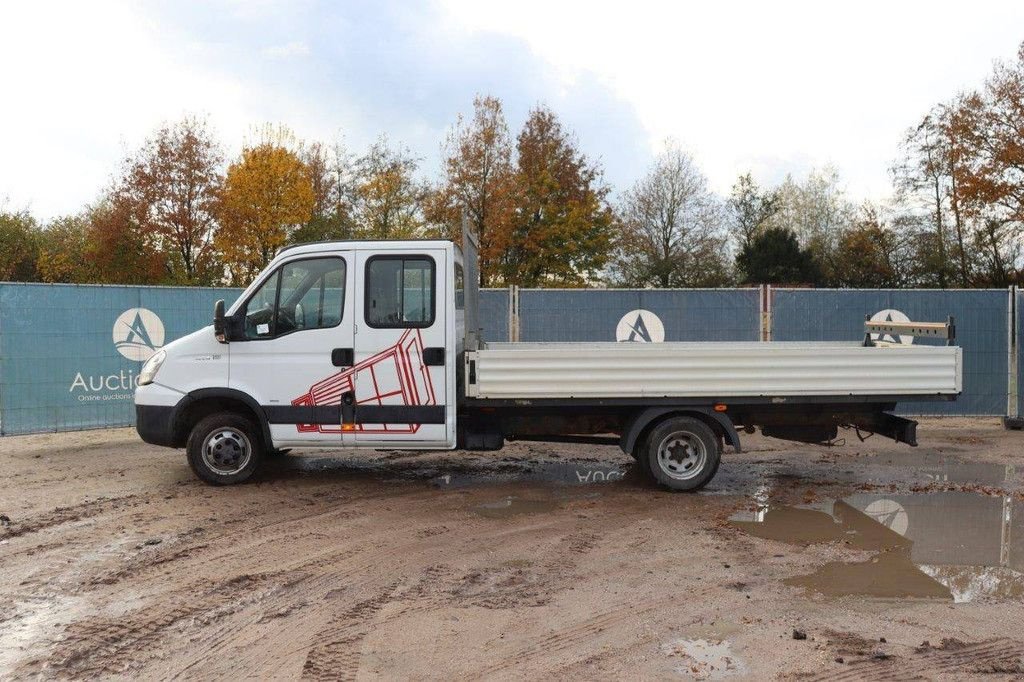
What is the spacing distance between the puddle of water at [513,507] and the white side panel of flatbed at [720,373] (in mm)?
1048

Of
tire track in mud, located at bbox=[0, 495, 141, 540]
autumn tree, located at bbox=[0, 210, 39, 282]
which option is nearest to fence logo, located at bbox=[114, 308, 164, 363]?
tire track in mud, located at bbox=[0, 495, 141, 540]

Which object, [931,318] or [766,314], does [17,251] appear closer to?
[766,314]

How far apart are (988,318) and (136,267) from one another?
107ft

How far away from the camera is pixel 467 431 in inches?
313

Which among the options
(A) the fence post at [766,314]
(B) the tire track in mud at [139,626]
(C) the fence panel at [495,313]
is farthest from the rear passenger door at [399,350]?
(A) the fence post at [766,314]

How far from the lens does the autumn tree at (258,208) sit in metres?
35.5

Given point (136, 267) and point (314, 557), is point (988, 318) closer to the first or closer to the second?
point (314, 557)

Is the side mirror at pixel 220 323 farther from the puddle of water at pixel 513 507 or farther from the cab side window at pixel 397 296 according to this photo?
the puddle of water at pixel 513 507

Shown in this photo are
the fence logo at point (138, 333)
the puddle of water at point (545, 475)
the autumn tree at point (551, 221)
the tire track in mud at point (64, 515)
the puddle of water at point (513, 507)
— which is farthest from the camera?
the autumn tree at point (551, 221)

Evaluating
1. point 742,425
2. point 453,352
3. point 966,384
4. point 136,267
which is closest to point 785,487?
point 742,425

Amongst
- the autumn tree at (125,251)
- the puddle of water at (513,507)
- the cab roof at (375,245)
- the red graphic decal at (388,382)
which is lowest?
the puddle of water at (513,507)

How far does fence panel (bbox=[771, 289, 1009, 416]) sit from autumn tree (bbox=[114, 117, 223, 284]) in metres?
29.0

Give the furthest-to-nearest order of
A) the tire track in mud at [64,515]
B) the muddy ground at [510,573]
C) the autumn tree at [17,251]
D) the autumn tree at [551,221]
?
the autumn tree at [17,251], the autumn tree at [551,221], the tire track in mud at [64,515], the muddy ground at [510,573]

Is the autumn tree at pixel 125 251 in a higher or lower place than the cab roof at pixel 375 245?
Answer: higher
